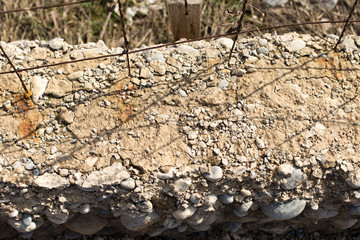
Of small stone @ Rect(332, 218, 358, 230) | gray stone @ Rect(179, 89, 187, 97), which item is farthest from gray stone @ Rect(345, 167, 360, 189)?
gray stone @ Rect(179, 89, 187, 97)

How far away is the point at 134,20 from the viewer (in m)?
3.74

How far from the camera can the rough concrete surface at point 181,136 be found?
2209 millimetres

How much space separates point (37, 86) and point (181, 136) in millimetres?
941

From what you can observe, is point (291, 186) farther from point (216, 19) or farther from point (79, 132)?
point (216, 19)

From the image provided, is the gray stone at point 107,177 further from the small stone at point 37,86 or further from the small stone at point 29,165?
the small stone at point 37,86

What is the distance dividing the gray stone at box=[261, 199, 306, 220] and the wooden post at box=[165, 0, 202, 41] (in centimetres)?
134

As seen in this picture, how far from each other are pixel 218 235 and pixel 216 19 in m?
1.93

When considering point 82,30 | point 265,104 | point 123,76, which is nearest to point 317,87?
point 265,104

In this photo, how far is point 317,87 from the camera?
2432 millimetres

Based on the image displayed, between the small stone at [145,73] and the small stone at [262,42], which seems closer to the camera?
the small stone at [145,73]

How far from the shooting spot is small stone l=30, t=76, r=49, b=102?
2.36 metres

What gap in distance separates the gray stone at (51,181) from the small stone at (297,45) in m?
1.66

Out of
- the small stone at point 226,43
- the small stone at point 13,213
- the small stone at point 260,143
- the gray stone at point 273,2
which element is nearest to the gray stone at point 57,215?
the small stone at point 13,213

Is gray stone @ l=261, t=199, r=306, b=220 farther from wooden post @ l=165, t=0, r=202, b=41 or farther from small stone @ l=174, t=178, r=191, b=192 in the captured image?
wooden post @ l=165, t=0, r=202, b=41
